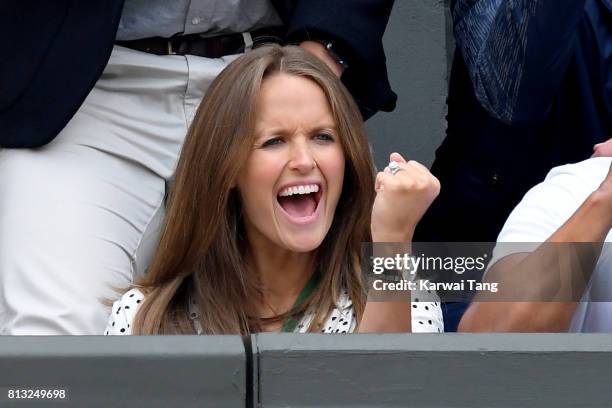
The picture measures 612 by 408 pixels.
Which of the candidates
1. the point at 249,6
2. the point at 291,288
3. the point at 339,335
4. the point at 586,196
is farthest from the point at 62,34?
the point at 339,335

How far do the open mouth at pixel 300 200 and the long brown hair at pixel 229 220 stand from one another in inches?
4.4

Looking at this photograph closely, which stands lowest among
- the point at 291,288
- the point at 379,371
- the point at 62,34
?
the point at 291,288

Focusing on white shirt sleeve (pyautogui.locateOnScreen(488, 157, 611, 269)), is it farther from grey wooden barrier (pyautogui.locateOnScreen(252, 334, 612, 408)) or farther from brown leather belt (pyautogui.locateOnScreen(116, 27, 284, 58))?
brown leather belt (pyautogui.locateOnScreen(116, 27, 284, 58))

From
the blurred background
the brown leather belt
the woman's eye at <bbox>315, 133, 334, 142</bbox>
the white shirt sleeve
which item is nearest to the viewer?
the white shirt sleeve

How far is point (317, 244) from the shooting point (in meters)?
3.05

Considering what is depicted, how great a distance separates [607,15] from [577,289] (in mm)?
993

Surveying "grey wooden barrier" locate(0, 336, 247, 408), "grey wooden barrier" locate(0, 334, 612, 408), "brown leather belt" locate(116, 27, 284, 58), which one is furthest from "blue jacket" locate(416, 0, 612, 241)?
"grey wooden barrier" locate(0, 336, 247, 408)

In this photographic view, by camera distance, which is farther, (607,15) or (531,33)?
(607,15)

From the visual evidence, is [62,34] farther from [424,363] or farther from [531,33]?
[424,363]

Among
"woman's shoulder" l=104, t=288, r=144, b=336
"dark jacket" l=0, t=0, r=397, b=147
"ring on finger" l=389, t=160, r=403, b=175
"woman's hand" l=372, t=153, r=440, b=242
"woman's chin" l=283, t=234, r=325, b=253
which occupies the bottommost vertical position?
"woman's shoulder" l=104, t=288, r=144, b=336

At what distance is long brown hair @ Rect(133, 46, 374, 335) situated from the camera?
122 inches

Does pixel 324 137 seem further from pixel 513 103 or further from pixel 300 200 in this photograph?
pixel 513 103

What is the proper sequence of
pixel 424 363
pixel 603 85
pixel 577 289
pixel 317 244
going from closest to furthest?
1. pixel 424 363
2. pixel 577 289
3. pixel 317 244
4. pixel 603 85

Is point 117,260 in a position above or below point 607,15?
below
